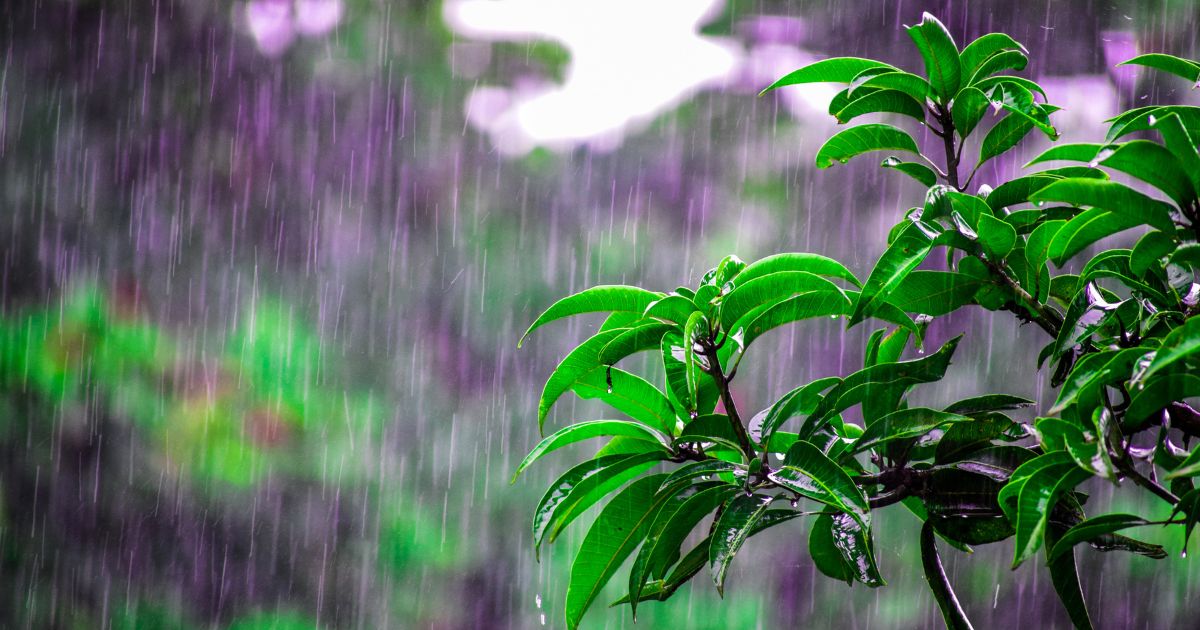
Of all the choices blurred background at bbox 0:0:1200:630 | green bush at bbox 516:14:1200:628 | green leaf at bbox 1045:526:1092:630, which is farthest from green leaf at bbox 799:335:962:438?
blurred background at bbox 0:0:1200:630

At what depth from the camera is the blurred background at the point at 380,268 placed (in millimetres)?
2453

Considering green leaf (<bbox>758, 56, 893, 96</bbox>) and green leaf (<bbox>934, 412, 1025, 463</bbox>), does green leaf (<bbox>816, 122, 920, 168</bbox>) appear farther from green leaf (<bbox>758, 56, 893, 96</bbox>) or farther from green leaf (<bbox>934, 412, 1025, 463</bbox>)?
green leaf (<bbox>934, 412, 1025, 463</bbox>)

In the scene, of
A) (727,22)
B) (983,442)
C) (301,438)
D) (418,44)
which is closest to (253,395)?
(301,438)

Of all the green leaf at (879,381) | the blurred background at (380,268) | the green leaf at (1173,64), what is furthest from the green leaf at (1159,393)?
the blurred background at (380,268)

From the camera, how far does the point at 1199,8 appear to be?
2078 millimetres

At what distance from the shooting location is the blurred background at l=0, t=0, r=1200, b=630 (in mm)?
2453

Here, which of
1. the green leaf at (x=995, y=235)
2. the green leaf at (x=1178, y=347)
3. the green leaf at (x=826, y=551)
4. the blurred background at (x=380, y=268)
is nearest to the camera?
the green leaf at (x=1178, y=347)

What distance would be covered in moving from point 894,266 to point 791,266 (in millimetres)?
62

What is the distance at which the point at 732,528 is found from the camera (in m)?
0.47

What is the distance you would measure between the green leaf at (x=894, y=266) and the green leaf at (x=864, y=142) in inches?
3.4

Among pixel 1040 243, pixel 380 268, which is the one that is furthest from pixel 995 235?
pixel 380 268

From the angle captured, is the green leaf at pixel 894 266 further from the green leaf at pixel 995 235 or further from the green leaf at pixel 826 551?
the green leaf at pixel 826 551

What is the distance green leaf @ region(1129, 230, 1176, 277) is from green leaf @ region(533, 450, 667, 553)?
267 mm

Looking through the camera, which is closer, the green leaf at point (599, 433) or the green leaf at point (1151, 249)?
the green leaf at point (1151, 249)
